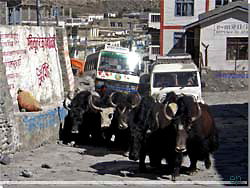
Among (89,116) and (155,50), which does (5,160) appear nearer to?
(89,116)

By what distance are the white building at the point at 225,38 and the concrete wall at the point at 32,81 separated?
1449 centimetres

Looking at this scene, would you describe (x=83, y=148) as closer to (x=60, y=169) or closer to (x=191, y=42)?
(x=60, y=169)

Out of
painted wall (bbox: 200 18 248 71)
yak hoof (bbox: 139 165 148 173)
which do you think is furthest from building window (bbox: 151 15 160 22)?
yak hoof (bbox: 139 165 148 173)

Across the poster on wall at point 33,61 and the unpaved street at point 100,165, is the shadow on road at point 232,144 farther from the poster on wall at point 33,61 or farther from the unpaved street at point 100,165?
the poster on wall at point 33,61

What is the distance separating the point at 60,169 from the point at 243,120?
30.1 ft

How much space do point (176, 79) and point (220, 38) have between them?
1779 centimetres

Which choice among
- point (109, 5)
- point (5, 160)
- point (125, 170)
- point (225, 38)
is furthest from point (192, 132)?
point (109, 5)

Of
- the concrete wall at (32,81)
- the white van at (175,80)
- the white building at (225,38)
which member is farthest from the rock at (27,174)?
the white building at (225,38)

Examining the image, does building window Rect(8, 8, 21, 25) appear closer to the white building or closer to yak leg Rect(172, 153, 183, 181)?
yak leg Rect(172, 153, 183, 181)

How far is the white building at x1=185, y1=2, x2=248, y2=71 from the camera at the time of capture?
31641mm

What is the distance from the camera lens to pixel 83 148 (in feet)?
42.1

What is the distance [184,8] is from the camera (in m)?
37.4

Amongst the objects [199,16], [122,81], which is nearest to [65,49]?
[122,81]

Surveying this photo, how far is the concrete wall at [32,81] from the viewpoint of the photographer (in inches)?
418
